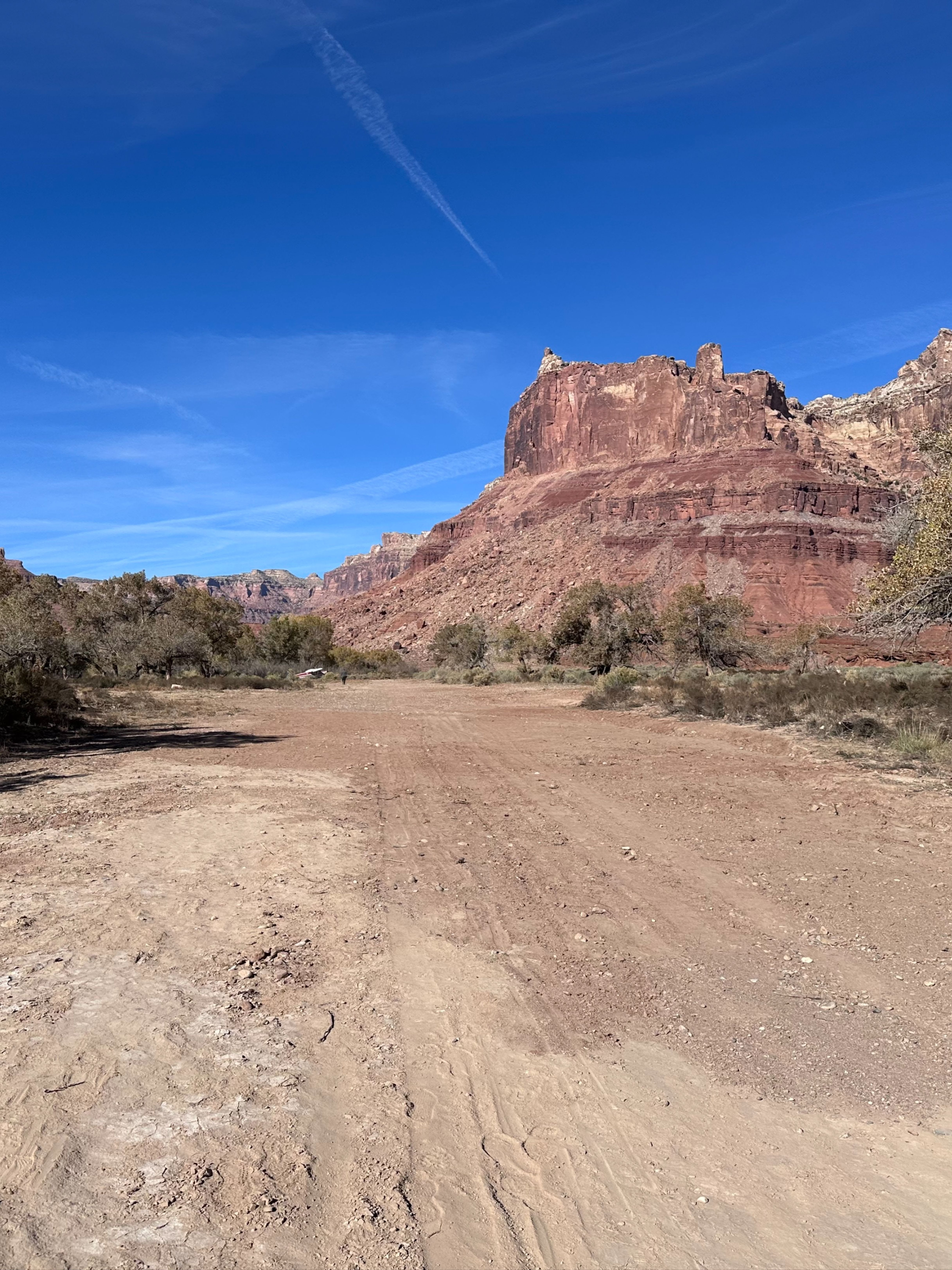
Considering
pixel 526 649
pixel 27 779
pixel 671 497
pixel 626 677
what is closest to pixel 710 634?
pixel 626 677

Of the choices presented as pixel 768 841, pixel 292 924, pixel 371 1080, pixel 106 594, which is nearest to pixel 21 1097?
pixel 371 1080

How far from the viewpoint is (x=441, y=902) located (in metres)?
6.18

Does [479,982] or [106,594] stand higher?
[106,594]

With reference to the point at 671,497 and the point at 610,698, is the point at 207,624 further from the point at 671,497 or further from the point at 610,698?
the point at 671,497

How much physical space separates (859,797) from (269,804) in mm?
8005

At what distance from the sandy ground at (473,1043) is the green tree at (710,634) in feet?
95.9

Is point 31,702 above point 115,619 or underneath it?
underneath

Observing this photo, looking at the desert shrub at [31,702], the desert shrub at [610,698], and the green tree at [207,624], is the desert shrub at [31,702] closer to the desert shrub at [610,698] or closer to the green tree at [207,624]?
the desert shrub at [610,698]

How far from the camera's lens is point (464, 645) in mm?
67250

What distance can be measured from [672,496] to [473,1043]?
11358cm

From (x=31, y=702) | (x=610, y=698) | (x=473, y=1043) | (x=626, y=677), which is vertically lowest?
(x=473, y=1043)

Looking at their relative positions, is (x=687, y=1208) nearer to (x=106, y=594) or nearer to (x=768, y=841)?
(x=768, y=841)

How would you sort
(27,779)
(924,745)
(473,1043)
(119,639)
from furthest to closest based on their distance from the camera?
(119,639), (924,745), (27,779), (473,1043)

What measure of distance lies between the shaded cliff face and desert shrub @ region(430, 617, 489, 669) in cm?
2750
